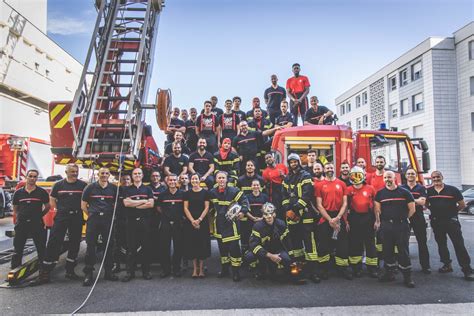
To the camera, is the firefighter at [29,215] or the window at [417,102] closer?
the firefighter at [29,215]

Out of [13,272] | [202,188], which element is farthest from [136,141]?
[13,272]

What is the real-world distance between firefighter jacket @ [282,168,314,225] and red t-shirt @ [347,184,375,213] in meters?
0.68

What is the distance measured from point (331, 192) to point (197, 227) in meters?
2.19

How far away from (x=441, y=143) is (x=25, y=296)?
24.6 m

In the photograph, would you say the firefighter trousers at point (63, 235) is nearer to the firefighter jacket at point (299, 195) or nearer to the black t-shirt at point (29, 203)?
the black t-shirt at point (29, 203)

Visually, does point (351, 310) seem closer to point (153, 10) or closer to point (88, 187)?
point (88, 187)

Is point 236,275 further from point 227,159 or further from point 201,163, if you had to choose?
point 201,163

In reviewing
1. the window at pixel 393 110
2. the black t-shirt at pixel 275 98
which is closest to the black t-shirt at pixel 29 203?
the black t-shirt at pixel 275 98

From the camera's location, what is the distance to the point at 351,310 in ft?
14.0

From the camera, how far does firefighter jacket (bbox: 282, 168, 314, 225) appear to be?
5.66m

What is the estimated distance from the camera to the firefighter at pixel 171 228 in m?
5.89

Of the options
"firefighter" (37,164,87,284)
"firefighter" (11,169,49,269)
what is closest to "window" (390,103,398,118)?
"firefighter" (37,164,87,284)

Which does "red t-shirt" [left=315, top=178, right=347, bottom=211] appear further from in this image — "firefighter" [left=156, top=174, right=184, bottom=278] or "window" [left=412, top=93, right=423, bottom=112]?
"window" [left=412, top=93, right=423, bottom=112]

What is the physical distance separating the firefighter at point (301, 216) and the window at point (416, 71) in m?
23.8
